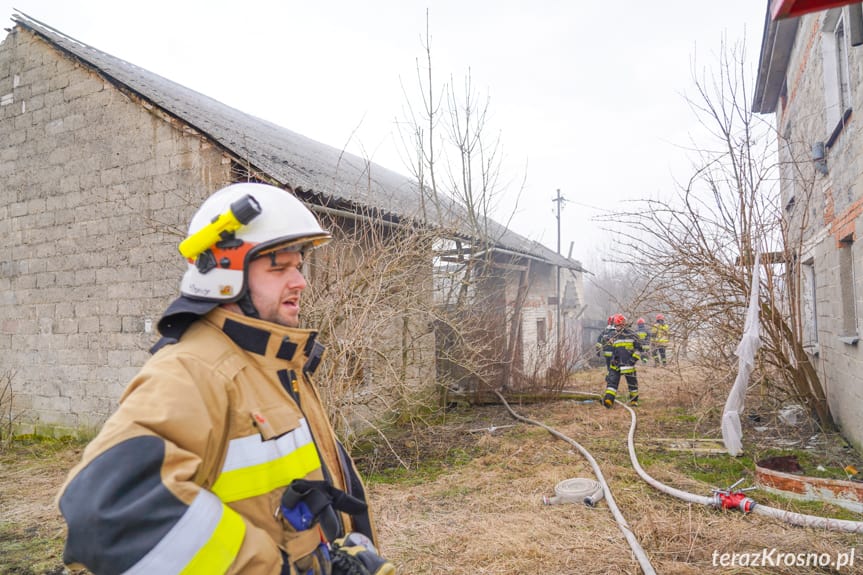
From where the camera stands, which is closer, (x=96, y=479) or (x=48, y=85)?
(x=96, y=479)

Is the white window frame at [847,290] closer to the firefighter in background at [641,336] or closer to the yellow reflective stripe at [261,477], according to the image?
the firefighter in background at [641,336]

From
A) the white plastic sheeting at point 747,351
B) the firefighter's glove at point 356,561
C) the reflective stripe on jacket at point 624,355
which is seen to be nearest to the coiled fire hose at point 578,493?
the white plastic sheeting at point 747,351

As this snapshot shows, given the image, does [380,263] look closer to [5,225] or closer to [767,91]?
[5,225]

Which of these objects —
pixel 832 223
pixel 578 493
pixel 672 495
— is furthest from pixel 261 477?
pixel 832 223

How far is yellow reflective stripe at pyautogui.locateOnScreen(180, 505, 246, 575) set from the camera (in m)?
1.24

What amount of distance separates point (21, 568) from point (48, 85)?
7172 mm

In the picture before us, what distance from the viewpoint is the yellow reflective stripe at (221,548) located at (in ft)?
4.05

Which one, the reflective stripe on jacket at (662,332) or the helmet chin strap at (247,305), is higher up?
the helmet chin strap at (247,305)

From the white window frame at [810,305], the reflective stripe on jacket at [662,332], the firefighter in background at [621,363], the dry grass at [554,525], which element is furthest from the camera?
the firefighter in background at [621,363]

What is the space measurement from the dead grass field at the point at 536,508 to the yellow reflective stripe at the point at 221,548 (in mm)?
2883

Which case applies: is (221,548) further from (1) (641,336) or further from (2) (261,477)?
(1) (641,336)

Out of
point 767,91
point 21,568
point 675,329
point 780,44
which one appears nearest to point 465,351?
point 675,329

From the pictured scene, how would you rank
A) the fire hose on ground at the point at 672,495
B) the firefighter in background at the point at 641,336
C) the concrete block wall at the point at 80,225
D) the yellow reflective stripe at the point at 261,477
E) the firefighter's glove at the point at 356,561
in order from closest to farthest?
1. the yellow reflective stripe at the point at 261,477
2. the firefighter's glove at the point at 356,561
3. the fire hose on ground at the point at 672,495
4. the concrete block wall at the point at 80,225
5. the firefighter in background at the point at 641,336

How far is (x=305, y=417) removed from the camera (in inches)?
69.1
